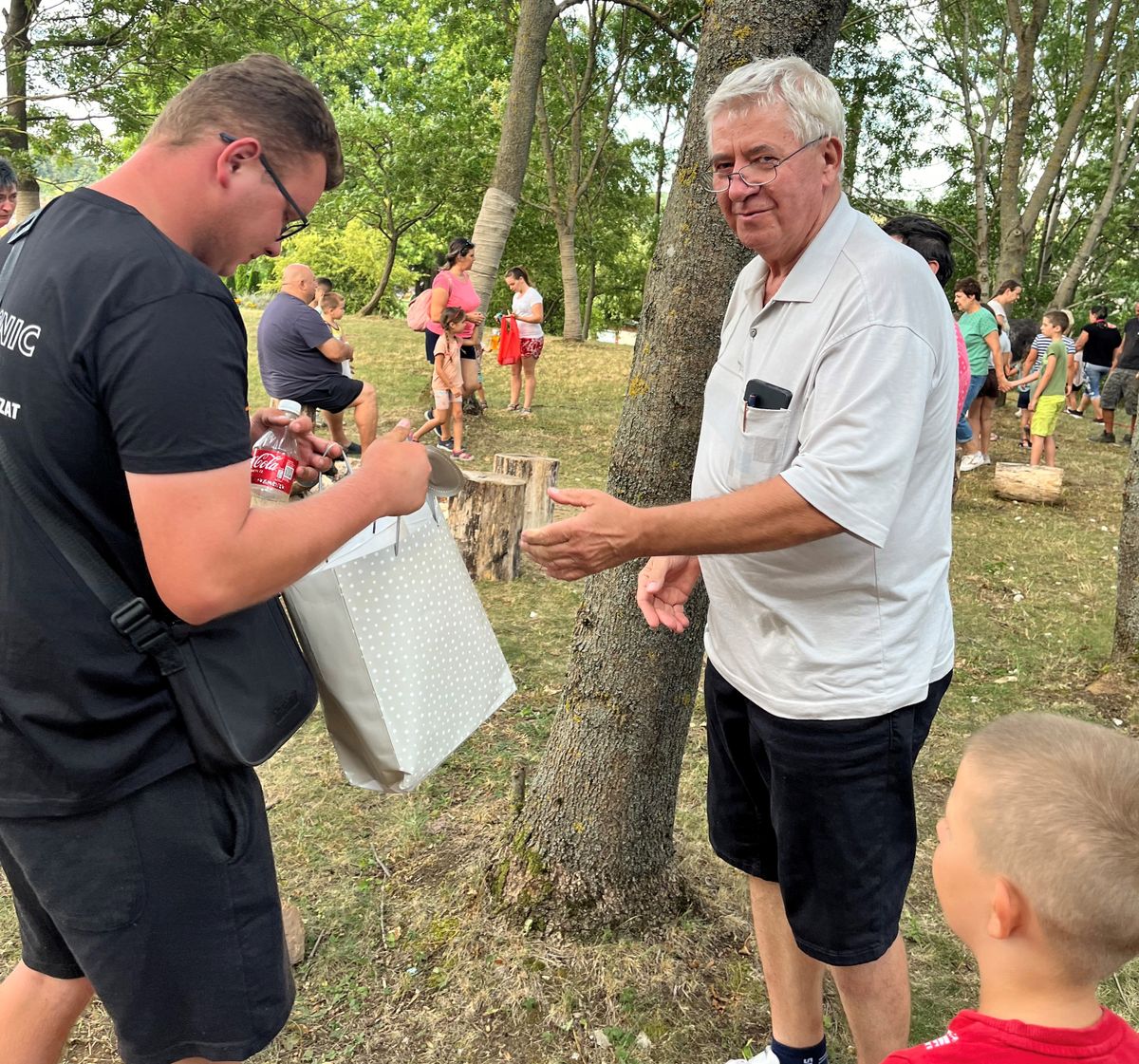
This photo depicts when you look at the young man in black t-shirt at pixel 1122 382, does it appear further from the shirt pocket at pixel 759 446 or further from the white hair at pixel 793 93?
the shirt pocket at pixel 759 446

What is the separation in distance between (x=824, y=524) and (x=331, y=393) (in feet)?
21.1

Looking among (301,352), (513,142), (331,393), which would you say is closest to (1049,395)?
(513,142)

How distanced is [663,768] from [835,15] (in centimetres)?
199

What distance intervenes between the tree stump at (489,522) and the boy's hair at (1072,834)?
4.80 m

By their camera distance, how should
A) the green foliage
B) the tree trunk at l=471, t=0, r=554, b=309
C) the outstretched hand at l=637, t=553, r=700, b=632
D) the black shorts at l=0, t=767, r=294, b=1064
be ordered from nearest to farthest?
1. the black shorts at l=0, t=767, r=294, b=1064
2. the outstretched hand at l=637, t=553, r=700, b=632
3. the tree trunk at l=471, t=0, r=554, b=309
4. the green foliage

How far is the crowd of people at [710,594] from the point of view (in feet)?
4.07

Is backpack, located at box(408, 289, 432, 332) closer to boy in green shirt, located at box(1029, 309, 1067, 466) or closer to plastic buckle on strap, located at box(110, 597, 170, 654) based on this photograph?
boy in green shirt, located at box(1029, 309, 1067, 466)

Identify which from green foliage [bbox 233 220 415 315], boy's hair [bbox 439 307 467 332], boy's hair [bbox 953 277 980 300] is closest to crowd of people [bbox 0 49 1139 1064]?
boy's hair [bbox 439 307 467 332]

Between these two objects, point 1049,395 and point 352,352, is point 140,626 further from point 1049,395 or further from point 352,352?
point 1049,395

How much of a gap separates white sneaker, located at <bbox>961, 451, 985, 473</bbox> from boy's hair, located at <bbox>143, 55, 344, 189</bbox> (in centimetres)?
983

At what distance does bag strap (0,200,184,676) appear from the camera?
131cm

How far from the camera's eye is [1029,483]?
29.2 ft

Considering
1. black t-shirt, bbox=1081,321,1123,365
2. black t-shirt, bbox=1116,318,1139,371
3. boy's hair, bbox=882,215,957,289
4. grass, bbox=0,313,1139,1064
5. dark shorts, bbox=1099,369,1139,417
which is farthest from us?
black t-shirt, bbox=1081,321,1123,365

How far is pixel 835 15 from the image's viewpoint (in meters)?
2.16
